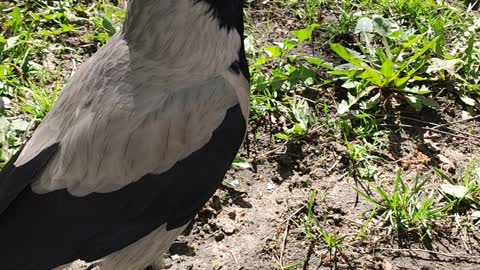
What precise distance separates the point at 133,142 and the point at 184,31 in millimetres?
Answer: 407

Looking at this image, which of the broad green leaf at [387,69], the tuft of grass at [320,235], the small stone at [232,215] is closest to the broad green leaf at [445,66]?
the broad green leaf at [387,69]

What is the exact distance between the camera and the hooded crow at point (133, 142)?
2344 mm

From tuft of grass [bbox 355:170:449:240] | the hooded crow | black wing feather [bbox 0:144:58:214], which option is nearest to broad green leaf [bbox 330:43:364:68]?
tuft of grass [bbox 355:170:449:240]

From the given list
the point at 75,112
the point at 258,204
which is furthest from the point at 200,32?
the point at 258,204

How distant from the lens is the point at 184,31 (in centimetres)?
241

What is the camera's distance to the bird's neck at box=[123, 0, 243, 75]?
2.38 m

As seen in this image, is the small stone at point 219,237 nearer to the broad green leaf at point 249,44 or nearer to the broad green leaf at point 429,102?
the broad green leaf at point 249,44

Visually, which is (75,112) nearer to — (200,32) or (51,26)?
(200,32)

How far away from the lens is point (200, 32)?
7.95ft

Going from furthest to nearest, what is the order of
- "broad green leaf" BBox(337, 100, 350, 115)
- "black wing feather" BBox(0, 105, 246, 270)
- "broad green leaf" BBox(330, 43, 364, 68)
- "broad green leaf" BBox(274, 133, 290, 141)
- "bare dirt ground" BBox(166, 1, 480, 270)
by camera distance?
"broad green leaf" BBox(330, 43, 364, 68) → "broad green leaf" BBox(337, 100, 350, 115) → "broad green leaf" BBox(274, 133, 290, 141) → "bare dirt ground" BBox(166, 1, 480, 270) → "black wing feather" BBox(0, 105, 246, 270)

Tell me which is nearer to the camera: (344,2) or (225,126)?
(225,126)

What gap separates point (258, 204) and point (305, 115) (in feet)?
1.83

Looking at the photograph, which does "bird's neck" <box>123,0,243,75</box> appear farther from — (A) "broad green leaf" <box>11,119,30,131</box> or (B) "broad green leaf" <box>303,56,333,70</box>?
(B) "broad green leaf" <box>303,56,333,70</box>

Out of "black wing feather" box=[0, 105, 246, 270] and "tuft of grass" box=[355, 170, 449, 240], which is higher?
"black wing feather" box=[0, 105, 246, 270]
